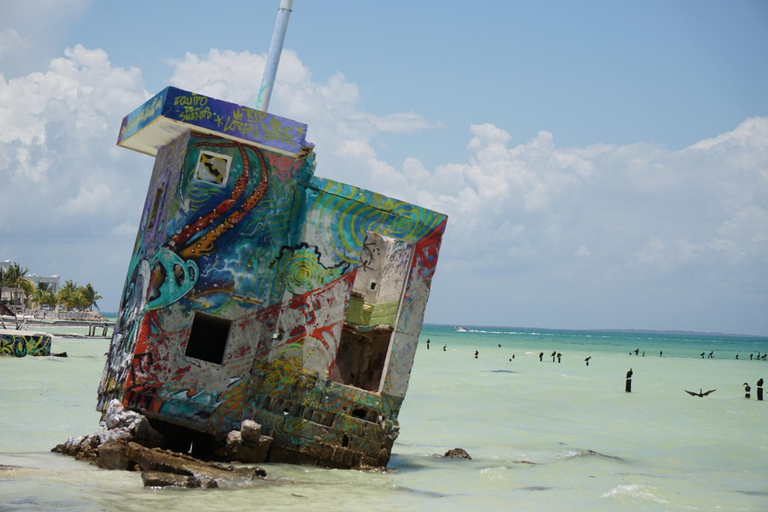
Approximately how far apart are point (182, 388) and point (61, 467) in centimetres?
202

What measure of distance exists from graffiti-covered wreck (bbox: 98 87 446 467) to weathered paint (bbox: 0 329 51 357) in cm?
2379

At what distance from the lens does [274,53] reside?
15414mm

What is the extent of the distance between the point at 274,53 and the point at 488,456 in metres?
9.80

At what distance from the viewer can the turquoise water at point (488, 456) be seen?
10680 mm

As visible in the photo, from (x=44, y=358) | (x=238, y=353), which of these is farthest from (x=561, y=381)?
(x=238, y=353)

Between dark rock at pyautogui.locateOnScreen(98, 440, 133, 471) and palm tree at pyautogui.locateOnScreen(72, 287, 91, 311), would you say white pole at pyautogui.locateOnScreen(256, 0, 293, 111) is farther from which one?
palm tree at pyautogui.locateOnScreen(72, 287, 91, 311)

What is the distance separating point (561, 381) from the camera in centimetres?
4359

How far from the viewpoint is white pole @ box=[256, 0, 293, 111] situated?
15.0 m

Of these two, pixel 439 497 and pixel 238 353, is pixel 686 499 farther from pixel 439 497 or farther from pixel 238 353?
pixel 238 353

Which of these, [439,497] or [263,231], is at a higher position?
[263,231]

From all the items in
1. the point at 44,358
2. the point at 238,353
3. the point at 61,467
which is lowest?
the point at 44,358

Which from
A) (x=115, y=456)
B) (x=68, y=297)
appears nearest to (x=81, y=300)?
(x=68, y=297)

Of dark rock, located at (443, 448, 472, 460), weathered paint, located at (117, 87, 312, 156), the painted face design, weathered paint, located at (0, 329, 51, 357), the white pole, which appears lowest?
weathered paint, located at (0, 329, 51, 357)

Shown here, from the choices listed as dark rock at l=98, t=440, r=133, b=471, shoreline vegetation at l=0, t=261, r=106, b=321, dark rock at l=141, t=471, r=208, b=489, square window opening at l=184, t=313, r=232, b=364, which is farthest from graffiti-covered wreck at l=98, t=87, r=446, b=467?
shoreline vegetation at l=0, t=261, r=106, b=321
